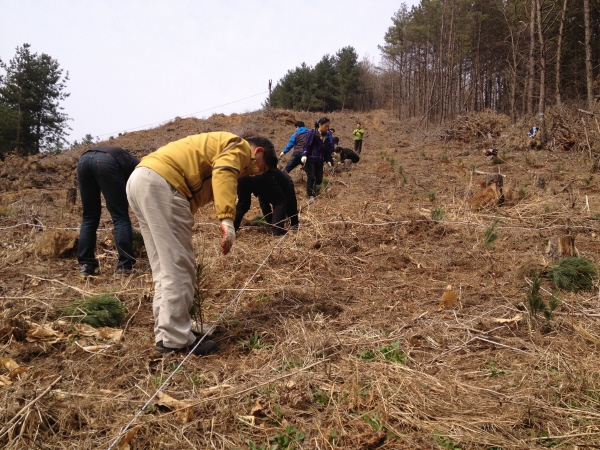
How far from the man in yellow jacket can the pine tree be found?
26.9 metres

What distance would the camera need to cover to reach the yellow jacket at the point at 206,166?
2.69 metres

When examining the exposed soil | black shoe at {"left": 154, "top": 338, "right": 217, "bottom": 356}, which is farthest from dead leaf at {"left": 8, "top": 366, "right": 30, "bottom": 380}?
black shoe at {"left": 154, "top": 338, "right": 217, "bottom": 356}

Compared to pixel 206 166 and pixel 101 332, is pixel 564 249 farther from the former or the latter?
pixel 101 332

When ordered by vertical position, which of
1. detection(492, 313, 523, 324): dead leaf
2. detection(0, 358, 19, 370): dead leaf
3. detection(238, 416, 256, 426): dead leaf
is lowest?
detection(238, 416, 256, 426): dead leaf

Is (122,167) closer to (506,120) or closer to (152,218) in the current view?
(152,218)

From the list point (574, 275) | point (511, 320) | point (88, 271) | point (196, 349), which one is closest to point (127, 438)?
point (196, 349)

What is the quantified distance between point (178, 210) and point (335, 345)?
4.08 feet

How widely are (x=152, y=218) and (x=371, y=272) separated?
226 cm

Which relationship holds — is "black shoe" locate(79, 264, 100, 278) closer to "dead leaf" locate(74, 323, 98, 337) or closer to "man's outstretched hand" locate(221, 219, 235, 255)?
"dead leaf" locate(74, 323, 98, 337)

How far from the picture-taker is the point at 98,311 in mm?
3105

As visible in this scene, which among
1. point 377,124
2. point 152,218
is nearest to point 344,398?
point 152,218

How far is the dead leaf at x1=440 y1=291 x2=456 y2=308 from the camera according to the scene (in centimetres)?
330

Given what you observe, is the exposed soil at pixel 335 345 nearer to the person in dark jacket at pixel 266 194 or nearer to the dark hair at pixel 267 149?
the person in dark jacket at pixel 266 194

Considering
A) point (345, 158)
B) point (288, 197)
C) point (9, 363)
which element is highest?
point (345, 158)
